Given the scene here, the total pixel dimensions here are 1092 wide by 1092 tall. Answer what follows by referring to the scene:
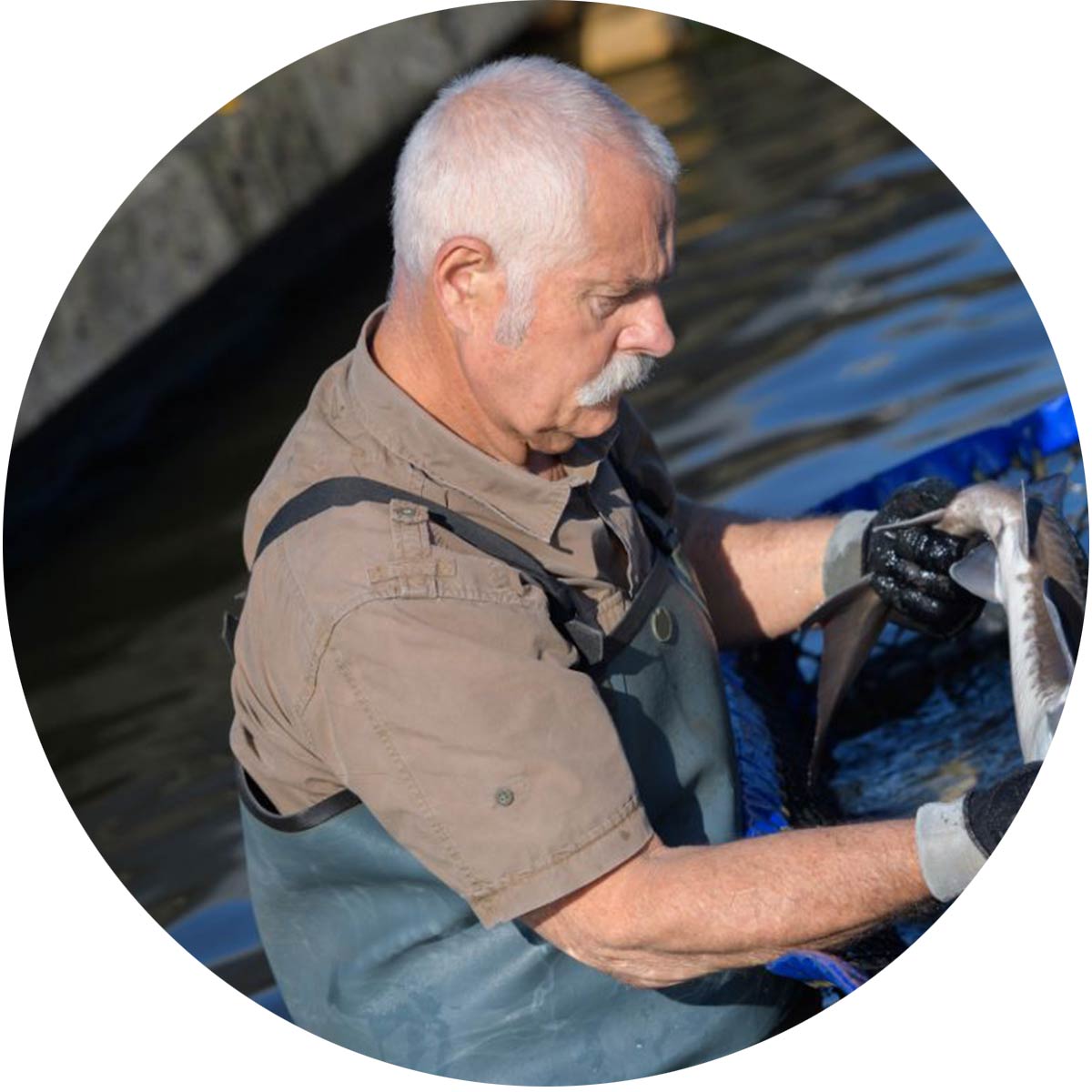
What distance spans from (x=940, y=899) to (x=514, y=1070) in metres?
0.87

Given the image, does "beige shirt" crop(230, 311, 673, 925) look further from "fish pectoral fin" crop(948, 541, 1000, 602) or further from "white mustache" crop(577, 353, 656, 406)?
"fish pectoral fin" crop(948, 541, 1000, 602)

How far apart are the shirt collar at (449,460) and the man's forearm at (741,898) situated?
0.67m

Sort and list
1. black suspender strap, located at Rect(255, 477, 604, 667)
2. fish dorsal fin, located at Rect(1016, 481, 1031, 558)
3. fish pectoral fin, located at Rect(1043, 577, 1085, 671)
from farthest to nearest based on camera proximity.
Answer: fish dorsal fin, located at Rect(1016, 481, 1031, 558) → fish pectoral fin, located at Rect(1043, 577, 1085, 671) → black suspender strap, located at Rect(255, 477, 604, 667)

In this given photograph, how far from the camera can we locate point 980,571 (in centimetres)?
392

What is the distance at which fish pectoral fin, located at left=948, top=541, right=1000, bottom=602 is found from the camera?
390cm

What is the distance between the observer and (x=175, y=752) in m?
5.36

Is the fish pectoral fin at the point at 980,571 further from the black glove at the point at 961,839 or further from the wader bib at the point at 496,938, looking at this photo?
the black glove at the point at 961,839

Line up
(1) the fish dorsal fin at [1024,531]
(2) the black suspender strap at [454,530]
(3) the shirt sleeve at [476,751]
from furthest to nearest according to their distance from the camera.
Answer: (1) the fish dorsal fin at [1024,531] < (2) the black suspender strap at [454,530] < (3) the shirt sleeve at [476,751]

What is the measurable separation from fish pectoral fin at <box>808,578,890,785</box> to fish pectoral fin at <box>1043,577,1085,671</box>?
1.42 feet

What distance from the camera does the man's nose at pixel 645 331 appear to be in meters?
3.11

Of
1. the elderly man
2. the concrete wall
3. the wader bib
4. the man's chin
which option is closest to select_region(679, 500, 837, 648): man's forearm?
the elderly man

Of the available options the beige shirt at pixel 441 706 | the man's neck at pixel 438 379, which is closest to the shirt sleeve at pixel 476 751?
the beige shirt at pixel 441 706

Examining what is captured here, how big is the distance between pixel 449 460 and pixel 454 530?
0.18m

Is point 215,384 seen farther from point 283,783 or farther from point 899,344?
point 283,783
